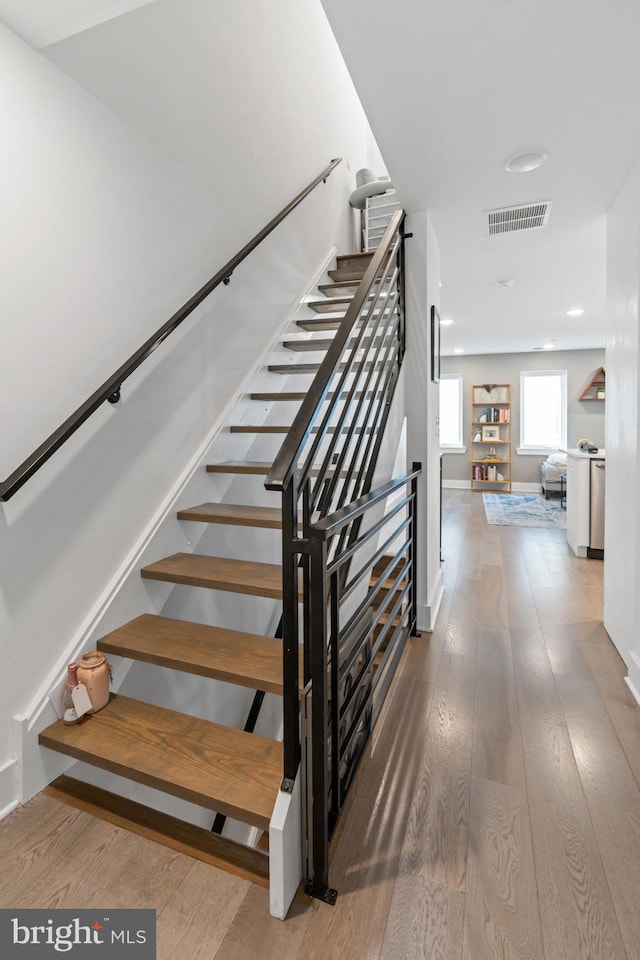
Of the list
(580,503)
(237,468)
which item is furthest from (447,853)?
(580,503)

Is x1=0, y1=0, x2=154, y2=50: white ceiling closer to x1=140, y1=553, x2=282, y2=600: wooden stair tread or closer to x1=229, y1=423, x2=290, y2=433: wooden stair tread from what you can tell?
x1=229, y1=423, x2=290, y2=433: wooden stair tread

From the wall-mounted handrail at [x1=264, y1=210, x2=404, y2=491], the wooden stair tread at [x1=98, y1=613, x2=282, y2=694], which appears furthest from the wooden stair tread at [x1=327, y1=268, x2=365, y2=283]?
the wooden stair tread at [x1=98, y1=613, x2=282, y2=694]

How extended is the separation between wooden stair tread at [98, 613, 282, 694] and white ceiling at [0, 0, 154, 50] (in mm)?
2014

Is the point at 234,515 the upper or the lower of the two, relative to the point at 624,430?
lower

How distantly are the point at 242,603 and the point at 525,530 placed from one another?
400 cm

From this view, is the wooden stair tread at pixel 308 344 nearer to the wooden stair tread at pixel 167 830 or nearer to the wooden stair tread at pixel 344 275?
the wooden stair tread at pixel 344 275

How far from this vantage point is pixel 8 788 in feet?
4.75

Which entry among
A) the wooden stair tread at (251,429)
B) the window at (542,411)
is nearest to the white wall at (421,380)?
the wooden stair tread at (251,429)

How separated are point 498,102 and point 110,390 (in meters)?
1.81

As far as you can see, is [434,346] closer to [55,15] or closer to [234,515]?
[234,515]

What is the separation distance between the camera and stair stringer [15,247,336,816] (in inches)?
58.9

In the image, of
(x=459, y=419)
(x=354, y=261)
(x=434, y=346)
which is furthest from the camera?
(x=459, y=419)

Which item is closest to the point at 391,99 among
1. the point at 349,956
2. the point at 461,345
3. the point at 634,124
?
the point at 634,124

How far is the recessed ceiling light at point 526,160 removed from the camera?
2.09 meters
